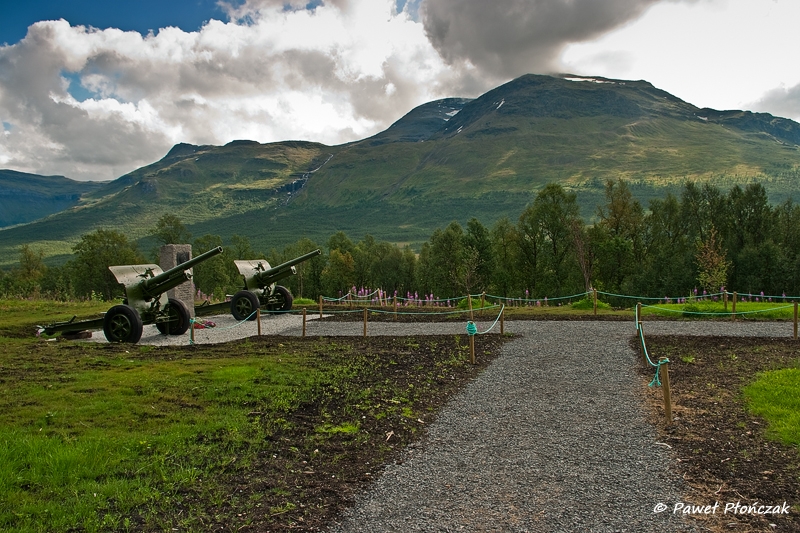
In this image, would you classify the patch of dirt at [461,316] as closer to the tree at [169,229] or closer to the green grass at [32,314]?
the green grass at [32,314]

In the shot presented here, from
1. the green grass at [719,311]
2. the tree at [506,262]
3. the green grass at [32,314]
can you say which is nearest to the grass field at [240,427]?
the green grass at [32,314]

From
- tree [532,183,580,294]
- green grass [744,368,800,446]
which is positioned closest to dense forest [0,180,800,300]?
tree [532,183,580,294]

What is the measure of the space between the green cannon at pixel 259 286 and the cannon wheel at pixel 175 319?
4.43 meters

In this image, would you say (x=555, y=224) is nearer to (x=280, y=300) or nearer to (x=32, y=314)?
(x=280, y=300)

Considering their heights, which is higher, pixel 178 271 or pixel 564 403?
pixel 178 271

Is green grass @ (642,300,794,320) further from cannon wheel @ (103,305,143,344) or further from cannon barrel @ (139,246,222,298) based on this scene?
cannon wheel @ (103,305,143,344)

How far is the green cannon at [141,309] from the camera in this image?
15.3 m

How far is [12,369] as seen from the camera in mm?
10086

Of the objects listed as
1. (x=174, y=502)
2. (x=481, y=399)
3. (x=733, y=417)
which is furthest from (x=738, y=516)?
(x=174, y=502)

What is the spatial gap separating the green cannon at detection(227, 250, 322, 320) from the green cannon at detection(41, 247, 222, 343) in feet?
Result: 13.9

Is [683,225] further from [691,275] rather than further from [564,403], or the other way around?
[564,403]

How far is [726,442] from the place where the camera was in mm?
6859

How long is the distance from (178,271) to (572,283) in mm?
40893

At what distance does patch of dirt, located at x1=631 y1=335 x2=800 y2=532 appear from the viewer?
5.26 metres
